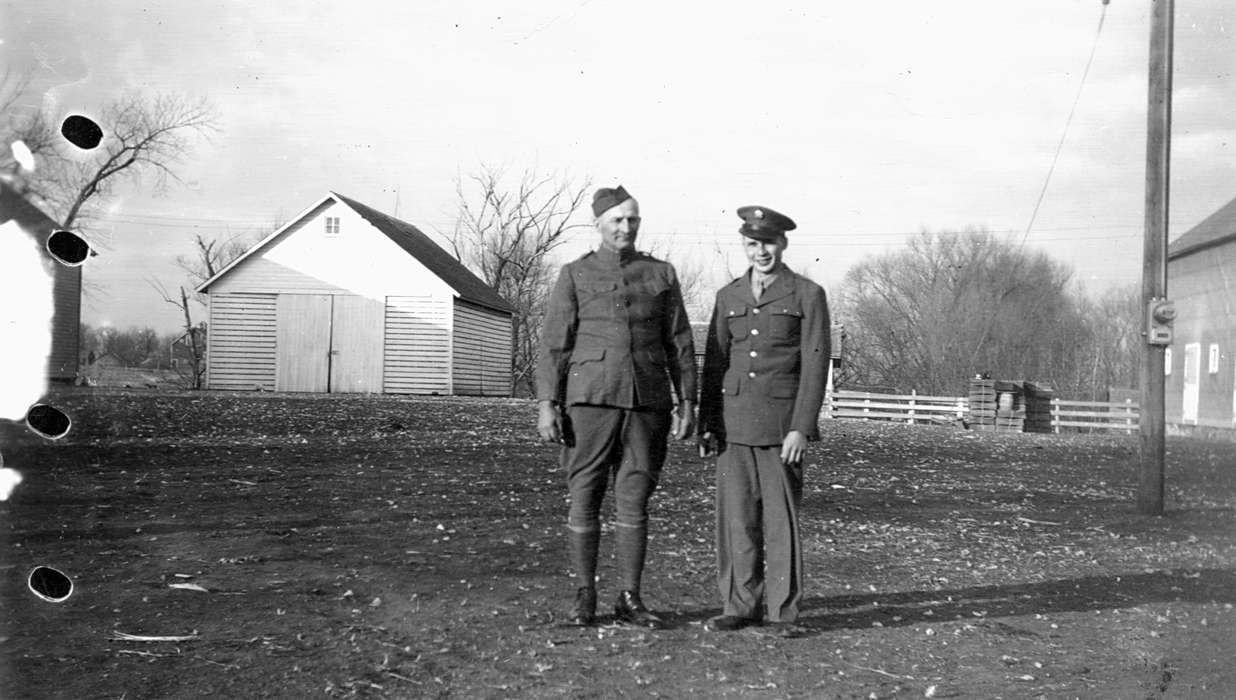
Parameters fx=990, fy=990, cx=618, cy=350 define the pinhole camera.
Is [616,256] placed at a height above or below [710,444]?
above

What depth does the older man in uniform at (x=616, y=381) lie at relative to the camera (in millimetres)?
4047

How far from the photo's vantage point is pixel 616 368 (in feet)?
13.2

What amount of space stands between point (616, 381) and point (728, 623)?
1.14m

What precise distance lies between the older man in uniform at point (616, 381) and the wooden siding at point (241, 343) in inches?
90.7

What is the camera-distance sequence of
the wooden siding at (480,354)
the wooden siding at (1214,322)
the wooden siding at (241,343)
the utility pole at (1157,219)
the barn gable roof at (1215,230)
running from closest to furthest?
the barn gable roof at (1215,230), the wooden siding at (1214,322), the wooden siding at (241,343), the wooden siding at (480,354), the utility pole at (1157,219)

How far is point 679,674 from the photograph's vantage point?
354cm

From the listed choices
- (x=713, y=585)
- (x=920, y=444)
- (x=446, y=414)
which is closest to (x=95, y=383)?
(x=713, y=585)

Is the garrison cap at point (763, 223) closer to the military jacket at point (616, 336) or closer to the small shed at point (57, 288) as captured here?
the military jacket at point (616, 336)

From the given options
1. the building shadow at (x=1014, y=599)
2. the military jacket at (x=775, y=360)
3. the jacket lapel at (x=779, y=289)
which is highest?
the jacket lapel at (x=779, y=289)

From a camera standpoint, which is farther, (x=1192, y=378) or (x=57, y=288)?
(x=1192, y=378)

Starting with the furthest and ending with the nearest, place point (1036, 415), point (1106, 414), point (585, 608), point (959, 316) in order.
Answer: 1. point (1036, 415)
2. point (1106, 414)
3. point (959, 316)
4. point (585, 608)

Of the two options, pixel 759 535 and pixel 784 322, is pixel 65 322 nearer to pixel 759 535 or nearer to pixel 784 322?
pixel 784 322

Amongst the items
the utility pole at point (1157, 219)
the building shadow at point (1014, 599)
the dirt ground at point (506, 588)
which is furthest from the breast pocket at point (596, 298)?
the utility pole at point (1157, 219)

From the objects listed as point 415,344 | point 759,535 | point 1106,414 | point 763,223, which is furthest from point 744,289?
point 1106,414
